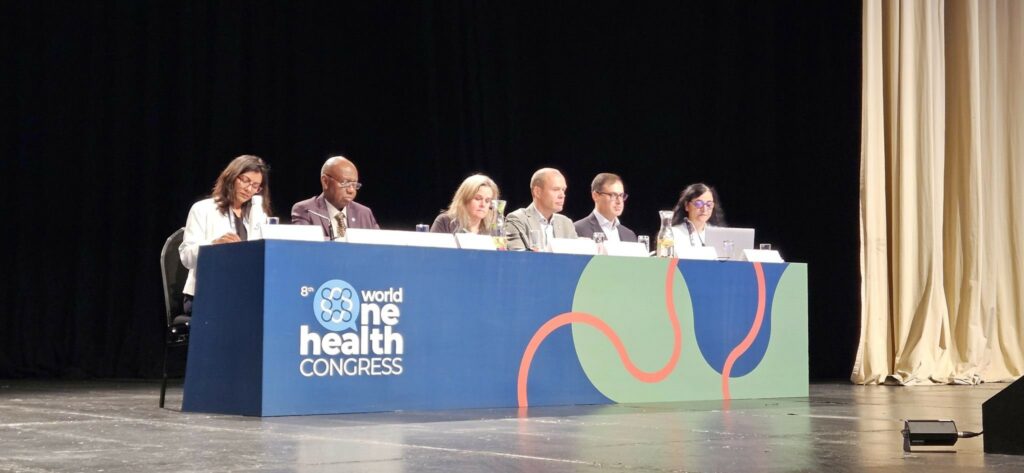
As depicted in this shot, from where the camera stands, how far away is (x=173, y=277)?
5133 millimetres

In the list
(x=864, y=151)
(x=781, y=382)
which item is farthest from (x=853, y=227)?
(x=781, y=382)

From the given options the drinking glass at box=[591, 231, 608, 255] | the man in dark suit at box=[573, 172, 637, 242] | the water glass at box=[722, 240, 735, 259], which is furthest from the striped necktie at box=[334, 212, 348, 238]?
the water glass at box=[722, 240, 735, 259]

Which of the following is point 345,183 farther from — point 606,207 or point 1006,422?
point 1006,422

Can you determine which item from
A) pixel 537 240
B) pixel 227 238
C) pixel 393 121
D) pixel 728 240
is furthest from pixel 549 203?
pixel 393 121

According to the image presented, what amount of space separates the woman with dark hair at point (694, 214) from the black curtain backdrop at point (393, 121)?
85.6 inches

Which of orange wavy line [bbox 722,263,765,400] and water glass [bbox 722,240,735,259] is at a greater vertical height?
water glass [bbox 722,240,735,259]

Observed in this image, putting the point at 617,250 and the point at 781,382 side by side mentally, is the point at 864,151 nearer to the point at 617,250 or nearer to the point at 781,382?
the point at 781,382

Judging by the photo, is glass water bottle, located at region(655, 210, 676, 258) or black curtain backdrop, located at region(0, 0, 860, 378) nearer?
glass water bottle, located at region(655, 210, 676, 258)

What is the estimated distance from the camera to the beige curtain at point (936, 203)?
7789 mm

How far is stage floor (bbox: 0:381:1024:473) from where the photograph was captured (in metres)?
2.79

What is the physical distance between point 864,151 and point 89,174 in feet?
16.1

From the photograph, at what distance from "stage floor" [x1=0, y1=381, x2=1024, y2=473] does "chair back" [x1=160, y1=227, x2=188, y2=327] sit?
0.42 meters

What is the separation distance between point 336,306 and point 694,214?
8.21 ft

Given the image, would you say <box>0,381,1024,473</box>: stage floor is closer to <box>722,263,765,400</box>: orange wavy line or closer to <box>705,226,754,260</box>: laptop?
<box>722,263,765,400</box>: orange wavy line
